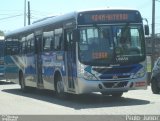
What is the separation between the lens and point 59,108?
52.2 ft

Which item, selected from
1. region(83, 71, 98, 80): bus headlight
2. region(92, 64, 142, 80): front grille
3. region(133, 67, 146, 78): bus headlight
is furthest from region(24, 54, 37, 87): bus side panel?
region(133, 67, 146, 78): bus headlight

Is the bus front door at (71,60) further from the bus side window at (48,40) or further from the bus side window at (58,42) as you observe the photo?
the bus side window at (48,40)

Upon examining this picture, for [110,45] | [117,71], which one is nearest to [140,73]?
[117,71]

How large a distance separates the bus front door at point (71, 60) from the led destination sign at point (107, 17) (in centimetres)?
91

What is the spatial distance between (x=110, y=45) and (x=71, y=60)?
1526 mm

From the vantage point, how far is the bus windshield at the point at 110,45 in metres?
16.6

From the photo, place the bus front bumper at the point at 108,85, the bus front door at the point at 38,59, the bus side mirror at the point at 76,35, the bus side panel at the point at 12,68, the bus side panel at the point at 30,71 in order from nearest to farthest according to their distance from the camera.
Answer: the bus front bumper at the point at 108,85 < the bus side mirror at the point at 76,35 < the bus front door at the point at 38,59 < the bus side panel at the point at 30,71 < the bus side panel at the point at 12,68

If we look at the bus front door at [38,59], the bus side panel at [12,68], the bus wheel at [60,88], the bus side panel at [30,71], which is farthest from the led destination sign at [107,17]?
the bus side panel at [12,68]

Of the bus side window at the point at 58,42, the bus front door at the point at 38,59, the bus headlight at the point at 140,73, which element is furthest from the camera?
the bus front door at the point at 38,59

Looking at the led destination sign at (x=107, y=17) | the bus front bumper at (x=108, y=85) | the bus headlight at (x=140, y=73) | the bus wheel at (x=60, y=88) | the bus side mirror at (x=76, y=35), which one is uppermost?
the led destination sign at (x=107, y=17)

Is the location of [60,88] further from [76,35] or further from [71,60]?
[76,35]

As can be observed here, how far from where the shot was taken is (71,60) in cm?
1734

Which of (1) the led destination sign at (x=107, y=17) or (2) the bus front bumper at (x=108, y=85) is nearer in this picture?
(2) the bus front bumper at (x=108, y=85)

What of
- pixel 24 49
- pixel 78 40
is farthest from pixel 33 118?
pixel 24 49
